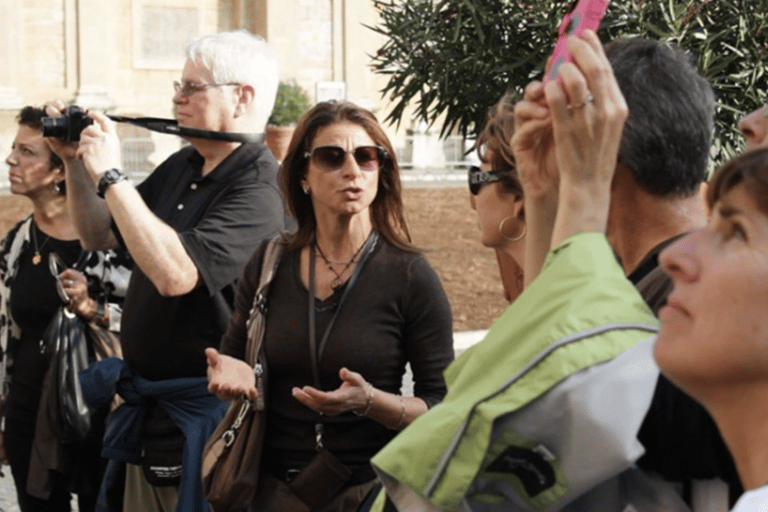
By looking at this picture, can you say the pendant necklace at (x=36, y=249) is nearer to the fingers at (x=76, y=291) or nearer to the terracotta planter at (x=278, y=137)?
the fingers at (x=76, y=291)

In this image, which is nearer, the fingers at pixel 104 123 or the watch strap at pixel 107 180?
the watch strap at pixel 107 180

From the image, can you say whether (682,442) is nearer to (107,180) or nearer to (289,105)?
(107,180)

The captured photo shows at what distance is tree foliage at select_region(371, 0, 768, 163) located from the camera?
5273 mm

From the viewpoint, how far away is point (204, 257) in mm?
4012

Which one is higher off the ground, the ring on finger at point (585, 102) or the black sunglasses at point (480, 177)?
the ring on finger at point (585, 102)

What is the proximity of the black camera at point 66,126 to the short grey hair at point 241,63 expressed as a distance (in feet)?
1.38

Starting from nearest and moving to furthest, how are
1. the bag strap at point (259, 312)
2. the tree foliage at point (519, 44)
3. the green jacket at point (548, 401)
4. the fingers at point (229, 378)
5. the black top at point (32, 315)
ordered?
the green jacket at point (548, 401) < the fingers at point (229, 378) < the bag strap at point (259, 312) < the black top at point (32, 315) < the tree foliage at point (519, 44)

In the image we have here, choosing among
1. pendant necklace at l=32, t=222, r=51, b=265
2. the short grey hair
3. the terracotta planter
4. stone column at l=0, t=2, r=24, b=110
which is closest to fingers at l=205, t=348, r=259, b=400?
the short grey hair

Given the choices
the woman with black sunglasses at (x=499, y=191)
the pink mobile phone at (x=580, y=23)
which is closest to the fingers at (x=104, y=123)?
the woman with black sunglasses at (x=499, y=191)

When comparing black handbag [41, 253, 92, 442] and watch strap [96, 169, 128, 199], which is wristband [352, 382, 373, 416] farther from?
black handbag [41, 253, 92, 442]

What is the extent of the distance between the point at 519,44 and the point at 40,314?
2.34 m

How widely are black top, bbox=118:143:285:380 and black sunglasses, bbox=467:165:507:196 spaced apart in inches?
43.8

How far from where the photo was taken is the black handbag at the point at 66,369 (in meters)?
4.66

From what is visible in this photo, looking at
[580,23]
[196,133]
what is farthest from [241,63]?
[580,23]
